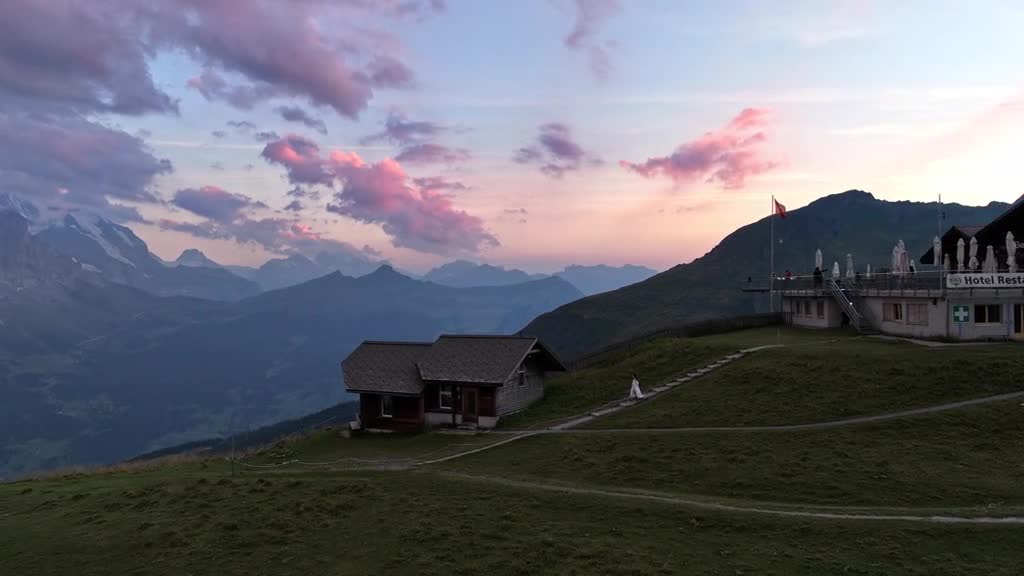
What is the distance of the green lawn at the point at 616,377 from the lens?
151ft

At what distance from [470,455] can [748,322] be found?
42659 mm

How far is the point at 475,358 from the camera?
1886 inches

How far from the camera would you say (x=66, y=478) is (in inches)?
1619

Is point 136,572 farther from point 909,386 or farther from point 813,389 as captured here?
point 909,386

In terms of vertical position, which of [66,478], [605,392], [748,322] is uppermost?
[748,322]

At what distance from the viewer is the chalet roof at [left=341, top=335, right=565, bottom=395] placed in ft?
151

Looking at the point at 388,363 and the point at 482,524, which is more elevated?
the point at 388,363

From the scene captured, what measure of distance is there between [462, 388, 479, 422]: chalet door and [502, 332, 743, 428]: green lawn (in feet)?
7.74

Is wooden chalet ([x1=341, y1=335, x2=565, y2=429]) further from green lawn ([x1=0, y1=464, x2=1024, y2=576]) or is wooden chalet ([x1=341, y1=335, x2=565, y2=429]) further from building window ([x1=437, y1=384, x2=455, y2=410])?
green lawn ([x1=0, y1=464, x2=1024, y2=576])

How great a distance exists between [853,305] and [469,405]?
3732cm

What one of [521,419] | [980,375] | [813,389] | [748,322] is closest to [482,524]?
[521,419]

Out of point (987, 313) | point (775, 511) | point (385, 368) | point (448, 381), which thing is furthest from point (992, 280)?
point (385, 368)

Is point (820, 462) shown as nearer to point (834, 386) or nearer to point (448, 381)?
point (834, 386)

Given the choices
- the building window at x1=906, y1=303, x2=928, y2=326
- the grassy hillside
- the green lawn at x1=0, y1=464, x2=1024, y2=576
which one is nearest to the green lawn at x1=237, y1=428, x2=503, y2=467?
the grassy hillside
